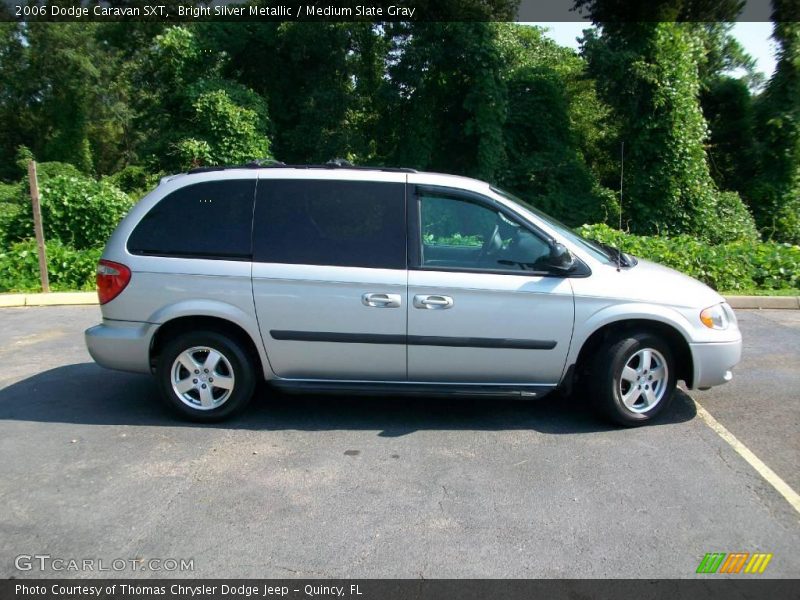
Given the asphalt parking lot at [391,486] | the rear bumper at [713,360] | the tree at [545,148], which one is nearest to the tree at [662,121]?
the tree at [545,148]

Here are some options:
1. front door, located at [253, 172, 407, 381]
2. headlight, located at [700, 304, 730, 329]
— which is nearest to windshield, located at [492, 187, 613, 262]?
headlight, located at [700, 304, 730, 329]

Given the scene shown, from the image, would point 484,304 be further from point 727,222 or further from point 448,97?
point 448,97

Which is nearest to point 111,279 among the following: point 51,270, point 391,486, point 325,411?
point 325,411

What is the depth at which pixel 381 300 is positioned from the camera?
489 cm

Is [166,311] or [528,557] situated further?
[166,311]

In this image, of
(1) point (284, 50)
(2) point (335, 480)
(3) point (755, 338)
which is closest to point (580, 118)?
(1) point (284, 50)

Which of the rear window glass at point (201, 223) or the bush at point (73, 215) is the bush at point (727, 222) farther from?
the rear window glass at point (201, 223)

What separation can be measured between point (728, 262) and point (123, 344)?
8698 millimetres

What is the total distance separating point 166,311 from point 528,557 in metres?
3.06

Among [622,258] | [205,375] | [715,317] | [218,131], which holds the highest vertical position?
[218,131]

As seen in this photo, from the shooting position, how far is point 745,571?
10.9 feet

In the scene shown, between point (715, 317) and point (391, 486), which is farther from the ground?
point (715, 317)

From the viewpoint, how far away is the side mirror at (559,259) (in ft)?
16.0
